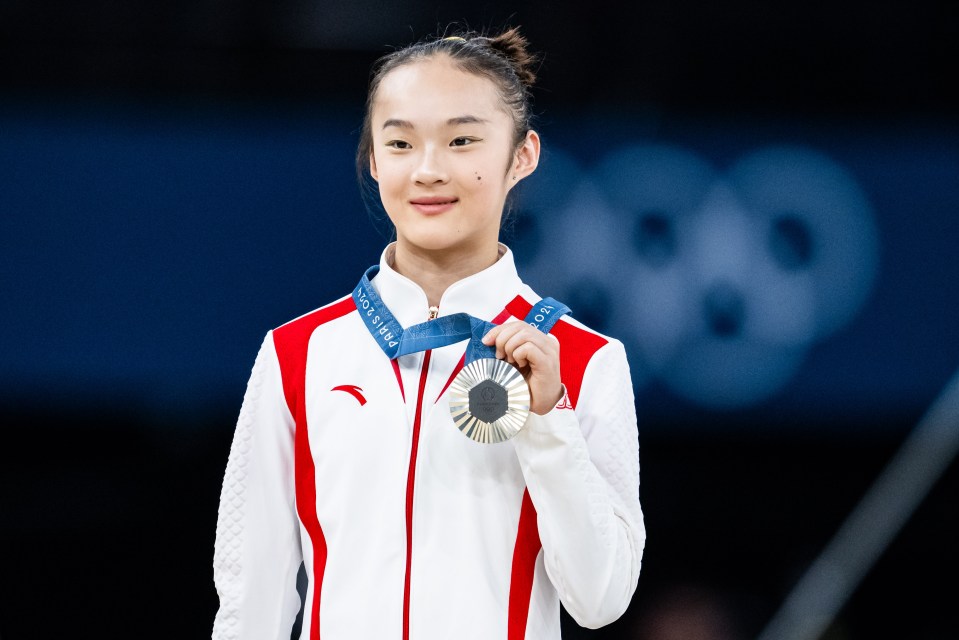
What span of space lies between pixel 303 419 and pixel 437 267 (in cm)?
26

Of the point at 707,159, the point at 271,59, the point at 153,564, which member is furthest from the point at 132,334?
the point at 707,159

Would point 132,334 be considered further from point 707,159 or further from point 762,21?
point 762,21

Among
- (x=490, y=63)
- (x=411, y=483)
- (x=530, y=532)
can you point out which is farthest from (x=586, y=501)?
(x=490, y=63)

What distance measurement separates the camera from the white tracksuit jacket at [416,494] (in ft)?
4.42

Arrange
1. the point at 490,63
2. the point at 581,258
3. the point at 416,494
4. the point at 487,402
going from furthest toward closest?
the point at 581,258 < the point at 490,63 < the point at 416,494 < the point at 487,402

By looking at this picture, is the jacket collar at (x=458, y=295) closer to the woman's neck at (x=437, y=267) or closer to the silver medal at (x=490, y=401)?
the woman's neck at (x=437, y=267)

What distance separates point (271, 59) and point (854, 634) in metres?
1.87

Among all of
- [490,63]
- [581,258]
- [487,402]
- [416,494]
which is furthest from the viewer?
[581,258]

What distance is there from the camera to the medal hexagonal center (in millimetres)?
1283

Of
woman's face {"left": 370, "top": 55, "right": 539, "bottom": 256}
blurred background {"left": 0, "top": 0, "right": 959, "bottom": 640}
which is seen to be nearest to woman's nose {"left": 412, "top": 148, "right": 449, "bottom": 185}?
woman's face {"left": 370, "top": 55, "right": 539, "bottom": 256}

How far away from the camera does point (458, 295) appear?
1469 millimetres

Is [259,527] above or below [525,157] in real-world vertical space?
below

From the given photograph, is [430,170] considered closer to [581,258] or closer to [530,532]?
[530,532]

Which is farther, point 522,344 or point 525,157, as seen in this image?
point 525,157
